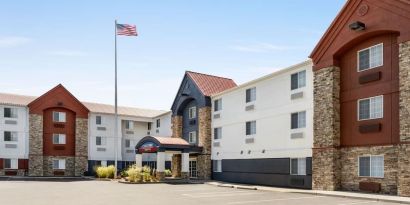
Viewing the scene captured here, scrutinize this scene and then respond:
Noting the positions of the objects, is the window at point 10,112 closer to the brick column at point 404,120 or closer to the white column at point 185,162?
the white column at point 185,162

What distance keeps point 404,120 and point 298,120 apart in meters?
8.29

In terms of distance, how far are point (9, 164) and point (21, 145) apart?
245 cm

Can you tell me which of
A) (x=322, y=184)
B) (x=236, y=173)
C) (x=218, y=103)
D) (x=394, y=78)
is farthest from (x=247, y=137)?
(x=394, y=78)

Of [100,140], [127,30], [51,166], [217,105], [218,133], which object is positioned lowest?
[51,166]

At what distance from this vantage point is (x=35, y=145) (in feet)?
161

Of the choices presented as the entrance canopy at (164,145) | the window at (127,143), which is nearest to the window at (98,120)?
the window at (127,143)

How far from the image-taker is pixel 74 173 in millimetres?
51594

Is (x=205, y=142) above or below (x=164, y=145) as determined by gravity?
above

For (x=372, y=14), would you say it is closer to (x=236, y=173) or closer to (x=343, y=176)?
(x=343, y=176)

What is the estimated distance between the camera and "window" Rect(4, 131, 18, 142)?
48.1 m


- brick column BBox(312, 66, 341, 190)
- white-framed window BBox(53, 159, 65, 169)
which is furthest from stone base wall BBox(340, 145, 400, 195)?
white-framed window BBox(53, 159, 65, 169)

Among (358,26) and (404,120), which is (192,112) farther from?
(404,120)

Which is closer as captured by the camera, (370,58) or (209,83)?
(370,58)

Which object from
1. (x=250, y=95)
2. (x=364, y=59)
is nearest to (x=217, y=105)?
(x=250, y=95)
